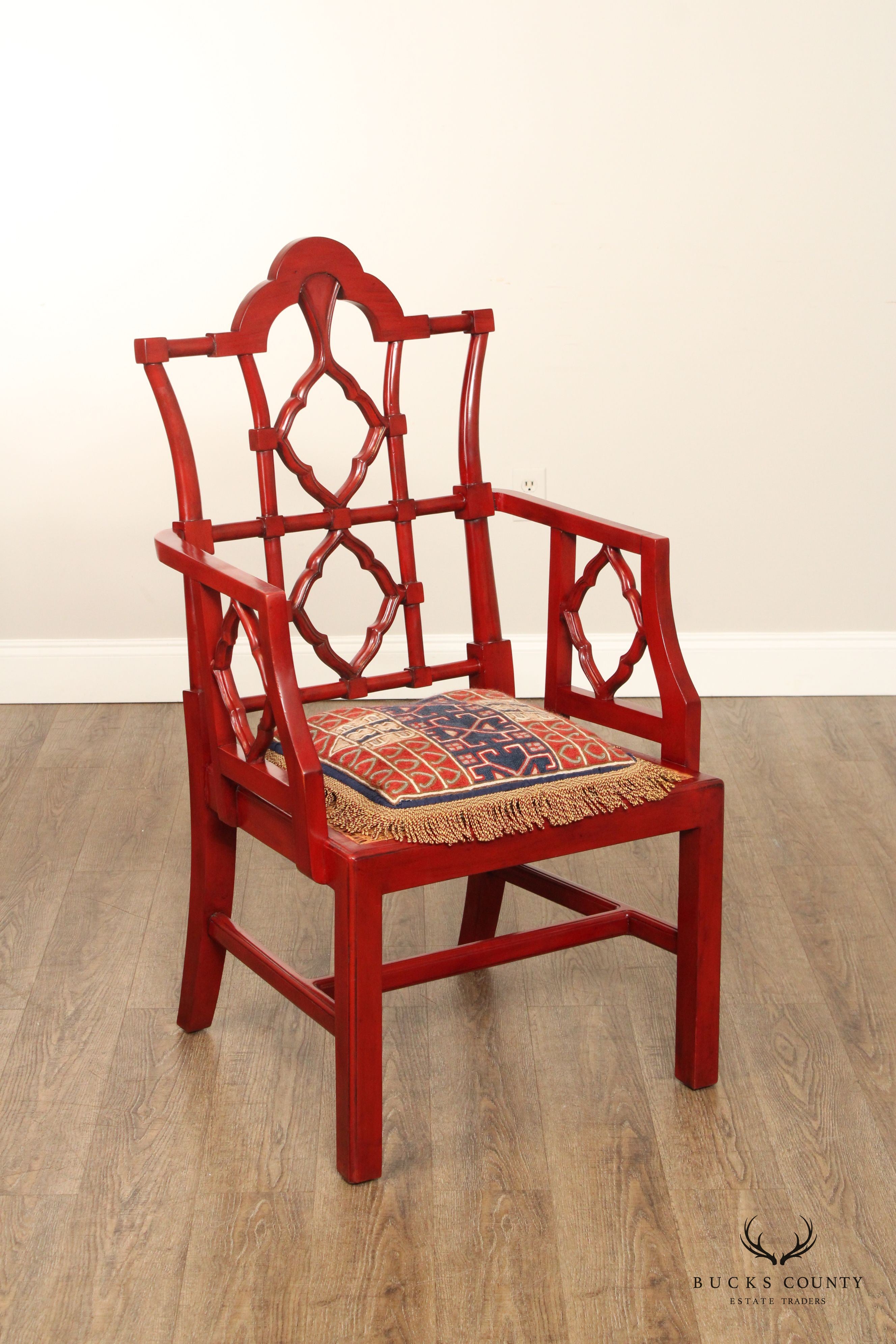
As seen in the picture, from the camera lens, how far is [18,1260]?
4.38ft

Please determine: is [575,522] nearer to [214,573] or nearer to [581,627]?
[581,627]

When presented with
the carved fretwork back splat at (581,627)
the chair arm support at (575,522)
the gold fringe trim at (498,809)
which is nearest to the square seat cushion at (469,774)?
→ the gold fringe trim at (498,809)

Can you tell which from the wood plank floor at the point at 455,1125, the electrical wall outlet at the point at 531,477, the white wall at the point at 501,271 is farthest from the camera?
the electrical wall outlet at the point at 531,477

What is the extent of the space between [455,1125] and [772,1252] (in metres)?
→ 0.38

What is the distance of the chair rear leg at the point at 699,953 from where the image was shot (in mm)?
1549

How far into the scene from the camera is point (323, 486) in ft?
5.56

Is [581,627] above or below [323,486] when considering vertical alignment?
below

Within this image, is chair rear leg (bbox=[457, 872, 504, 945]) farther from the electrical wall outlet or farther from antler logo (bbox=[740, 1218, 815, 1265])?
the electrical wall outlet

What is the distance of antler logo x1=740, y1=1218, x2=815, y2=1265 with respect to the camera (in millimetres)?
1340

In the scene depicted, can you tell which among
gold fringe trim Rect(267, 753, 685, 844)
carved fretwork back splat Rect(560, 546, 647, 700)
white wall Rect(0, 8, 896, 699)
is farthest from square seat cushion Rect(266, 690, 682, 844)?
white wall Rect(0, 8, 896, 699)

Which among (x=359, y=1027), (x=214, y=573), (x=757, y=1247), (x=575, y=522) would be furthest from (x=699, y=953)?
(x=214, y=573)

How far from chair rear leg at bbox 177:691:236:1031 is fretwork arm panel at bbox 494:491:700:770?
45cm

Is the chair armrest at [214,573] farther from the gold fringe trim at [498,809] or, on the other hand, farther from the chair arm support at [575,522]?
the chair arm support at [575,522]

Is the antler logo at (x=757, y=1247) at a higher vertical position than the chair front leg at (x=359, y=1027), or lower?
lower
